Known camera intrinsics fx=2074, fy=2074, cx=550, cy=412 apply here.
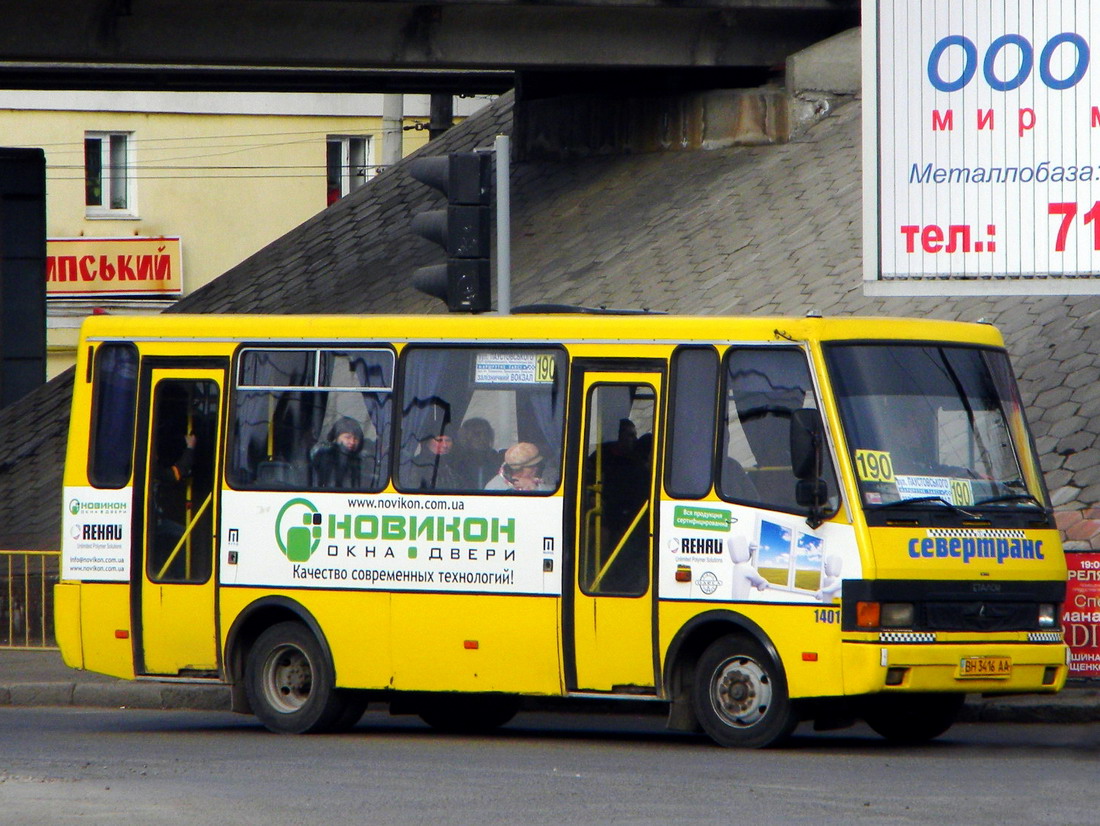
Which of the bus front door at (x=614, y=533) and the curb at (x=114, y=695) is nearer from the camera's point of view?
the bus front door at (x=614, y=533)

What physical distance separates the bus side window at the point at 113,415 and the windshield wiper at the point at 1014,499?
544 centimetres

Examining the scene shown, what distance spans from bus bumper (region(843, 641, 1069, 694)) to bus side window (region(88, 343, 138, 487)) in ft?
16.5

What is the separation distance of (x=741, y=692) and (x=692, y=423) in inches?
60.3

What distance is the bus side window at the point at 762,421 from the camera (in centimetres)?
1146

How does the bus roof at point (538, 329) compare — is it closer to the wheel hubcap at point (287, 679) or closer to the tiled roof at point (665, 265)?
the wheel hubcap at point (287, 679)

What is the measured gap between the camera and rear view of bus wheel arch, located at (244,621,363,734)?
12805 millimetres

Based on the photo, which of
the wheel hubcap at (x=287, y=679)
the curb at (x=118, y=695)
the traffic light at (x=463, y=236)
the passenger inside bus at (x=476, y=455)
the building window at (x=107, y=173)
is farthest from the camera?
the building window at (x=107, y=173)

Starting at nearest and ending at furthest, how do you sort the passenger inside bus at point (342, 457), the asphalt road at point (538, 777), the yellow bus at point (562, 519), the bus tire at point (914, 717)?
the asphalt road at point (538, 777) < the yellow bus at point (562, 519) < the bus tire at point (914, 717) < the passenger inside bus at point (342, 457)

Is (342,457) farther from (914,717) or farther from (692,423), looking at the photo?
(914,717)

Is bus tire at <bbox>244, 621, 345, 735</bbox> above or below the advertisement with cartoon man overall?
below

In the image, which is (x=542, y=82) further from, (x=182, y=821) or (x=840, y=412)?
(x=182, y=821)

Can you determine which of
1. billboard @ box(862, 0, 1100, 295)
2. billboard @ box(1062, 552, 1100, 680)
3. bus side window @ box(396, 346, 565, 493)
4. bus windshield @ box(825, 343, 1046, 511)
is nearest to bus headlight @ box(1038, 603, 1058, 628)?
bus windshield @ box(825, 343, 1046, 511)

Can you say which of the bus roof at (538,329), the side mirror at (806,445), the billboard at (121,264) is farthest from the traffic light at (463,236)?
the billboard at (121,264)

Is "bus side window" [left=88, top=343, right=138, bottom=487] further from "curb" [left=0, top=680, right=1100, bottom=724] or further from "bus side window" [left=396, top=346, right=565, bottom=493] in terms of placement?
"curb" [left=0, top=680, right=1100, bottom=724]
